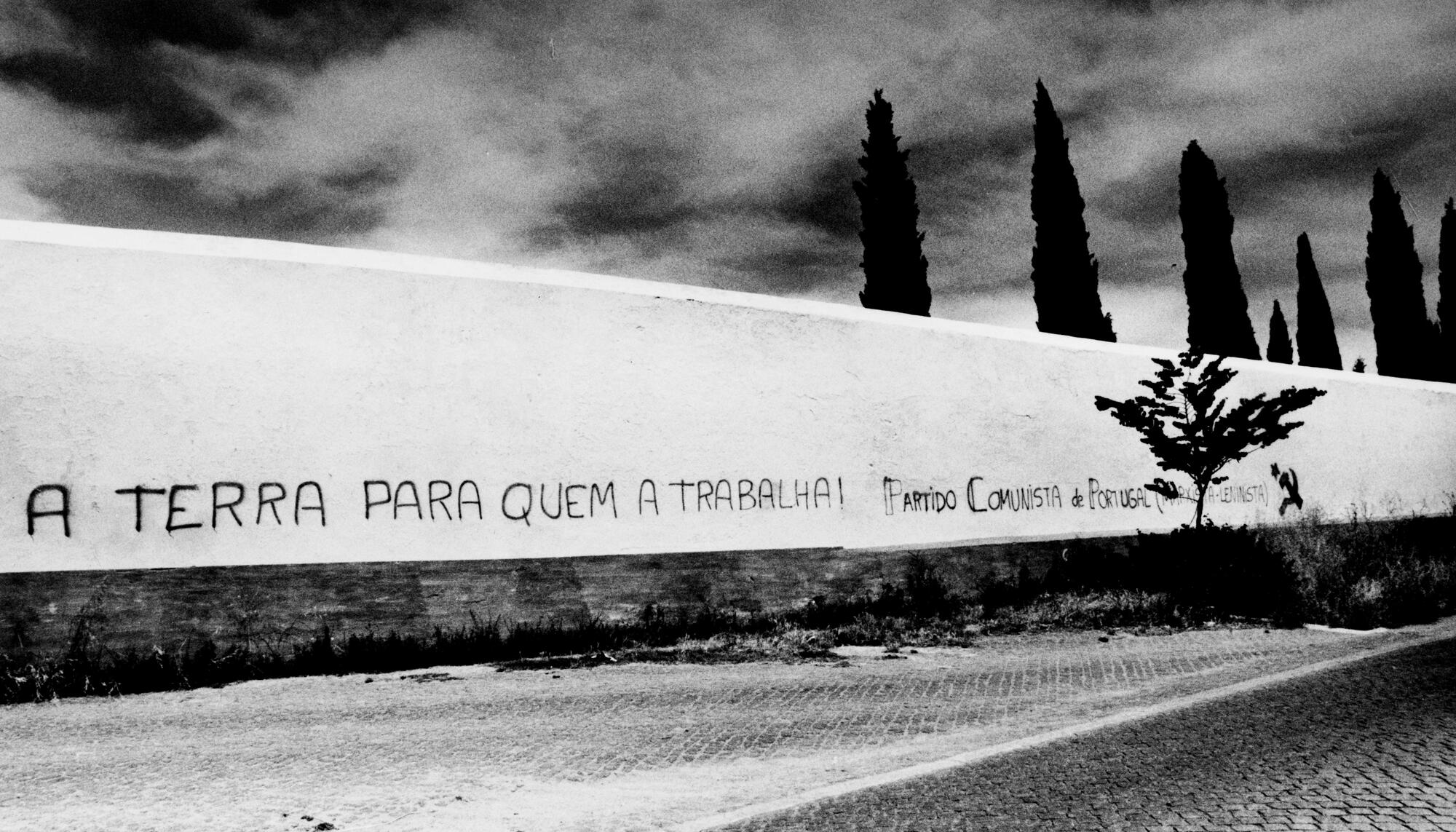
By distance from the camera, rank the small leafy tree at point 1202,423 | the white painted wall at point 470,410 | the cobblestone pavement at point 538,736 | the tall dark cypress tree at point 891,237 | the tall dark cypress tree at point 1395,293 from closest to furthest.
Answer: the cobblestone pavement at point 538,736 < the white painted wall at point 470,410 < the small leafy tree at point 1202,423 < the tall dark cypress tree at point 891,237 < the tall dark cypress tree at point 1395,293

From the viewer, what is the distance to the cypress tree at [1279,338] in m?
45.3

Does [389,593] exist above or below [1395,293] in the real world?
below

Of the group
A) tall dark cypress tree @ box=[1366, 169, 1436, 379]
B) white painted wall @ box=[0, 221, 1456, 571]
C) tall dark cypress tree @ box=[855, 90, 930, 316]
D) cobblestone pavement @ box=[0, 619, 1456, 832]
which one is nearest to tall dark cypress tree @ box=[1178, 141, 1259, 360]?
tall dark cypress tree @ box=[1366, 169, 1436, 379]

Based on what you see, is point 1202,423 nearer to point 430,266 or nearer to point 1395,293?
point 430,266

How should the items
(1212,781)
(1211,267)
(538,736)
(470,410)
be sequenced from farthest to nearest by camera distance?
(1211,267) < (470,410) < (538,736) < (1212,781)

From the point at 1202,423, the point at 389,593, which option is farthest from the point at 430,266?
the point at 1202,423

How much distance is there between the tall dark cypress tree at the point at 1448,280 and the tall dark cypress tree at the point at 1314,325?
15.4 ft

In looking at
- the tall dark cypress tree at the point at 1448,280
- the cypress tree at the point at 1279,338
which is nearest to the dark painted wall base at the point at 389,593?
the tall dark cypress tree at the point at 1448,280

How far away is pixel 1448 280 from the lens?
3192 cm

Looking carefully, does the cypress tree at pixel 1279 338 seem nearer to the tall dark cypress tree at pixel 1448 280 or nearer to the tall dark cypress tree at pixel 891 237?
the tall dark cypress tree at pixel 1448 280

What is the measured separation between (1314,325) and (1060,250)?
2148 centimetres

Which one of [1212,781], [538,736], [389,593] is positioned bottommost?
[1212,781]

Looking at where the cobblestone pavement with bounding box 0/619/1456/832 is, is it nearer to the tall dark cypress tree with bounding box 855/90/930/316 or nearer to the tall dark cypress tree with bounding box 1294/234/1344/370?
the tall dark cypress tree with bounding box 855/90/930/316

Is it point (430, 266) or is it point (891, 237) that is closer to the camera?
point (430, 266)
